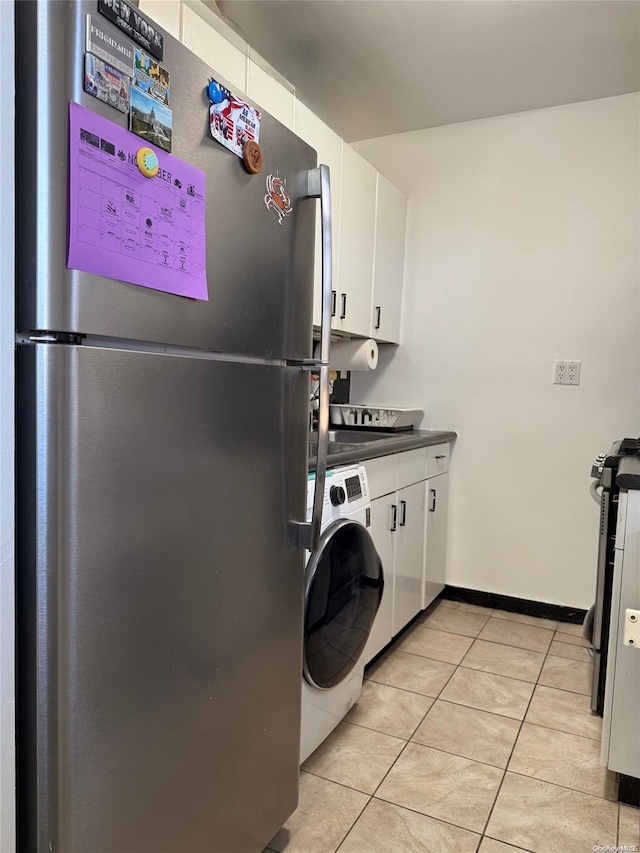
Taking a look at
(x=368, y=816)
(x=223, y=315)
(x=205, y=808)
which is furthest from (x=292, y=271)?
(x=368, y=816)

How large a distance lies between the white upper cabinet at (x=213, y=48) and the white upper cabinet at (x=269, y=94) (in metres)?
0.04

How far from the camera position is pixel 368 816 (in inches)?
60.3

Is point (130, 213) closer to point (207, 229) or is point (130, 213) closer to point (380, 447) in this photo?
point (207, 229)

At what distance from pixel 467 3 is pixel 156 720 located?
2.39m

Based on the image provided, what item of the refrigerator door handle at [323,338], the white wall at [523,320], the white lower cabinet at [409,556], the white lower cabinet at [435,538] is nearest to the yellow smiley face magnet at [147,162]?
the refrigerator door handle at [323,338]

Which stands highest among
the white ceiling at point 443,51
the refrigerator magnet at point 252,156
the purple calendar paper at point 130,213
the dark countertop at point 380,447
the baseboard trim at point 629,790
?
the white ceiling at point 443,51

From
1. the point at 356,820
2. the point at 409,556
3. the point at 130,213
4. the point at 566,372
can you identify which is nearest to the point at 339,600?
the point at 356,820

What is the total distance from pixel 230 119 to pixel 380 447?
132 cm

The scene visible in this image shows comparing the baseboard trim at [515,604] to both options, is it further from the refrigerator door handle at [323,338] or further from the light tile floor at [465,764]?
the refrigerator door handle at [323,338]

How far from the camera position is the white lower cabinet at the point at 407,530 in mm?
2201

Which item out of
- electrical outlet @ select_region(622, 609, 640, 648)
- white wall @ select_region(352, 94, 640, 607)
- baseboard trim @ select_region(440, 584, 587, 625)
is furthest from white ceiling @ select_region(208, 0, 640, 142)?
baseboard trim @ select_region(440, 584, 587, 625)

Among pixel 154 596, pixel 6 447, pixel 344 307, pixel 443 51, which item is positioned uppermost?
pixel 443 51

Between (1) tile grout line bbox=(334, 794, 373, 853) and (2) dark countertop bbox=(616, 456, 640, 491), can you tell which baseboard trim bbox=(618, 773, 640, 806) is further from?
(2) dark countertop bbox=(616, 456, 640, 491)

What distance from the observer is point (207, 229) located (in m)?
1.00
